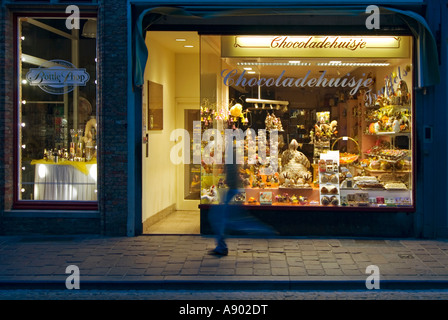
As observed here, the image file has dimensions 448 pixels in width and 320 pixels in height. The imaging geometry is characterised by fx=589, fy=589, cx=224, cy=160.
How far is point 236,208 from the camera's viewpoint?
8953 millimetres

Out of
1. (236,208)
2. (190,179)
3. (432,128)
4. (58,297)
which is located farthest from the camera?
(190,179)

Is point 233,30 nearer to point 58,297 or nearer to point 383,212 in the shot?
point 383,212

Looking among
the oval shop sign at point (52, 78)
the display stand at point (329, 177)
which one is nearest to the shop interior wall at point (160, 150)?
the oval shop sign at point (52, 78)

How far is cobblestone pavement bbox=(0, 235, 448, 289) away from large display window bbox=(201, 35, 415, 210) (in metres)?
0.89

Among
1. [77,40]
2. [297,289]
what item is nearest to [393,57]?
[297,289]

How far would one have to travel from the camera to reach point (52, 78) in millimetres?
10406

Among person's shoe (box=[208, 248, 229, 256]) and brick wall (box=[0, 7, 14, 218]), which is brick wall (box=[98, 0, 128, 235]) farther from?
person's shoe (box=[208, 248, 229, 256])

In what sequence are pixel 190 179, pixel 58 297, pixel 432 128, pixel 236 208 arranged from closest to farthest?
1. pixel 58 297
2. pixel 236 208
3. pixel 432 128
4. pixel 190 179

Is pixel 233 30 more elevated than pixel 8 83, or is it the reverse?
pixel 233 30

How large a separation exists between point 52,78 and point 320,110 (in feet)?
15.6

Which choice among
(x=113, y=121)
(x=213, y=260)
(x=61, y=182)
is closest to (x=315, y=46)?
(x=113, y=121)

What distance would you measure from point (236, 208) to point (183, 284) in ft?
6.16

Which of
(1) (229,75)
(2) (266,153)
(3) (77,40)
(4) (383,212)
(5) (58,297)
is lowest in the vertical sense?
(5) (58,297)

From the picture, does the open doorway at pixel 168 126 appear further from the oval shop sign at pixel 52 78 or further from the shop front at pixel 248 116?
the oval shop sign at pixel 52 78
